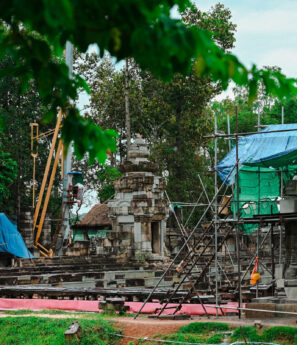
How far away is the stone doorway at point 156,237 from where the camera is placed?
25.4 metres

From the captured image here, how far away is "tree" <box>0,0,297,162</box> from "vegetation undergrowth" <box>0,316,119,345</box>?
7868mm

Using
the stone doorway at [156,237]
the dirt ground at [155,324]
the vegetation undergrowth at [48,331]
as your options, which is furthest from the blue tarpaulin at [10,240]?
the dirt ground at [155,324]

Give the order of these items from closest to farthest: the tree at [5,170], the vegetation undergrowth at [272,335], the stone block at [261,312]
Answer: the vegetation undergrowth at [272,335], the stone block at [261,312], the tree at [5,170]

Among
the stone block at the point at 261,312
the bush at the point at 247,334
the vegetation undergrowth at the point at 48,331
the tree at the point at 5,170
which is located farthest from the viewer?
the tree at the point at 5,170

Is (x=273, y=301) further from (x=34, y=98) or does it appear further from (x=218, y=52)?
(x=34, y=98)

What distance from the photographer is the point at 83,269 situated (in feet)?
75.2

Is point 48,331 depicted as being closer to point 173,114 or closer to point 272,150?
point 272,150

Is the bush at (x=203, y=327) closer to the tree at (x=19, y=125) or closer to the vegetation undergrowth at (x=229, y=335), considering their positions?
the vegetation undergrowth at (x=229, y=335)

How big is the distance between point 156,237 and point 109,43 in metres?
21.6

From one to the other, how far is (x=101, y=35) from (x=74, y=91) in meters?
0.66

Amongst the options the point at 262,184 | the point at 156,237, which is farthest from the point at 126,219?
the point at 262,184

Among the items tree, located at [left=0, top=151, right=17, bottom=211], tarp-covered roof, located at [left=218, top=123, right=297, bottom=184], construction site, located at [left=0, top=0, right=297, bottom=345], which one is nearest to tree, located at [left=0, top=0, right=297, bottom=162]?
construction site, located at [left=0, top=0, right=297, bottom=345]

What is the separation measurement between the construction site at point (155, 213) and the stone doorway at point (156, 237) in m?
0.04

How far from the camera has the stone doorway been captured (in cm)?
2540
